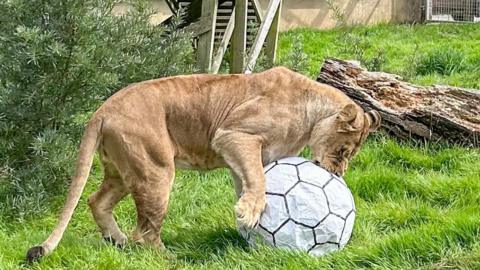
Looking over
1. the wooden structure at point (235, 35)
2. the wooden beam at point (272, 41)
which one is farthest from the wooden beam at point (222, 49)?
the wooden beam at point (272, 41)

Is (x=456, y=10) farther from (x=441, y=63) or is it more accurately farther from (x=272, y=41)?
(x=272, y=41)

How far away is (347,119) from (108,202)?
5.14 feet

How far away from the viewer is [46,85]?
5719mm

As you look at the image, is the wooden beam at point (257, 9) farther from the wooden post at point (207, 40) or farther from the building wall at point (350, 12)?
the building wall at point (350, 12)

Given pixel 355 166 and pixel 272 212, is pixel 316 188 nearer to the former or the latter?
pixel 272 212

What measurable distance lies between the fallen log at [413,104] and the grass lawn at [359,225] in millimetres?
131

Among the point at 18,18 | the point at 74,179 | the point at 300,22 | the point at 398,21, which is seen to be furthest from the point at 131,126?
the point at 398,21

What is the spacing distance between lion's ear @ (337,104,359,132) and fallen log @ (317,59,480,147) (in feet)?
5.38

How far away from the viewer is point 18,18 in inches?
227

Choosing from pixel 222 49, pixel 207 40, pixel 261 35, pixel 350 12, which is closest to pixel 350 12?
pixel 350 12

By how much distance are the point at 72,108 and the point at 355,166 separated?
7.29 ft

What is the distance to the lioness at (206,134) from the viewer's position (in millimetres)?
4645

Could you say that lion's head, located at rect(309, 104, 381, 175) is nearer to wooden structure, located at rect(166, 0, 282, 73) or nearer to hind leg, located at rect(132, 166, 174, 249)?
hind leg, located at rect(132, 166, 174, 249)

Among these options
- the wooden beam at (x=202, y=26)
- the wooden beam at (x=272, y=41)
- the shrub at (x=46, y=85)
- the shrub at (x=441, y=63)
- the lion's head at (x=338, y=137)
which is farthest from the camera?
the shrub at (x=441, y=63)
